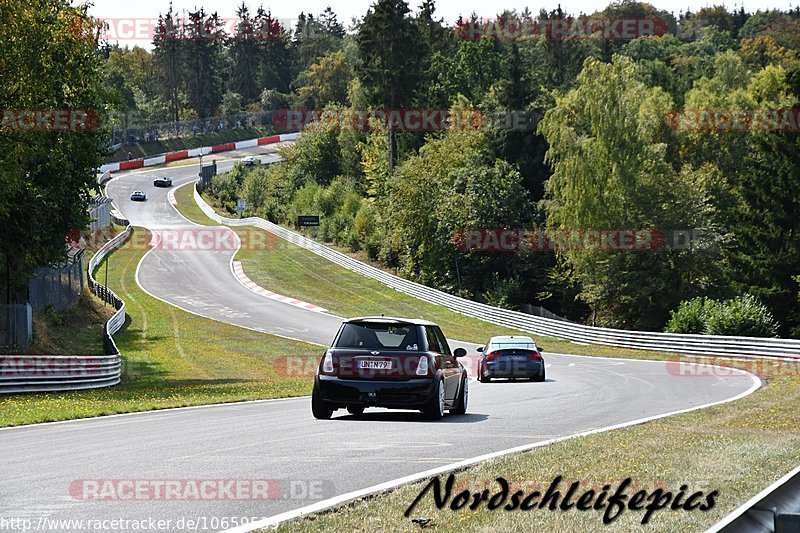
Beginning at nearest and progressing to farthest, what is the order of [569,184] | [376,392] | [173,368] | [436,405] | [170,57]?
[376,392], [436,405], [173,368], [569,184], [170,57]

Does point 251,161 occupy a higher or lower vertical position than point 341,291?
higher

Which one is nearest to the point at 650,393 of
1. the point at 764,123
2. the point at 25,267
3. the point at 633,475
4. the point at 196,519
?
the point at 633,475

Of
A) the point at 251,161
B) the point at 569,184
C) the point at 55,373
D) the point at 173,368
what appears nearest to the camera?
the point at 55,373

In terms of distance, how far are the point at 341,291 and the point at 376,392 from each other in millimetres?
51688

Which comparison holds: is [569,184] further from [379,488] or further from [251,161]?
[251,161]

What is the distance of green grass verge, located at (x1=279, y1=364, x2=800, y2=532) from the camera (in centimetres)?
740

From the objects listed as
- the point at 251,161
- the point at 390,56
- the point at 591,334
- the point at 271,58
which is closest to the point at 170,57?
the point at 271,58

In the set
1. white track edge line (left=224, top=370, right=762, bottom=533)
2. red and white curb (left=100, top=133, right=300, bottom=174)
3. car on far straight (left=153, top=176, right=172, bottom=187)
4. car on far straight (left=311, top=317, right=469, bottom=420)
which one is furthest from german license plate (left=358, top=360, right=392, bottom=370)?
red and white curb (left=100, top=133, right=300, bottom=174)

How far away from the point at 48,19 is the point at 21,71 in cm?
173

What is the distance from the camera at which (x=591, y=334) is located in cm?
5106

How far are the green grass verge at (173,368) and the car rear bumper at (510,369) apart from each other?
4.88 m

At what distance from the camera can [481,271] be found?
71.9 m

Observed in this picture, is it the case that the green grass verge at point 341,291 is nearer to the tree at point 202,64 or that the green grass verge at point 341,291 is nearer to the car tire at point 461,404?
the car tire at point 461,404

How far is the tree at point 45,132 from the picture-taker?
→ 29.1m
